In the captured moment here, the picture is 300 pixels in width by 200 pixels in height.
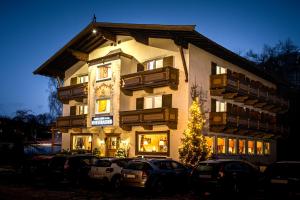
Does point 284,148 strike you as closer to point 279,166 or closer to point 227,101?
point 227,101

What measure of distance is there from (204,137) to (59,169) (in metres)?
10.4

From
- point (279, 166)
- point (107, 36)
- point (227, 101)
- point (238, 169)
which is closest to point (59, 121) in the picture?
point (107, 36)

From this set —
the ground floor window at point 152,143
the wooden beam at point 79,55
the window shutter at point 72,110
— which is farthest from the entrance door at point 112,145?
the wooden beam at point 79,55

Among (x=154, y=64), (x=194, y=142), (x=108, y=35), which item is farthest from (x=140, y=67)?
(x=194, y=142)

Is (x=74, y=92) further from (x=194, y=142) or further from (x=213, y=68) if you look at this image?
(x=194, y=142)

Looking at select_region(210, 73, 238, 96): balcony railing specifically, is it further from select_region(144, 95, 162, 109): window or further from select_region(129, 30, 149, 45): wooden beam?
select_region(129, 30, 149, 45): wooden beam

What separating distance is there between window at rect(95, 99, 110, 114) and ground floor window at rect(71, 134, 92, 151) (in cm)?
373

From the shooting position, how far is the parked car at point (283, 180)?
42.2 ft

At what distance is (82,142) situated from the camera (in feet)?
116

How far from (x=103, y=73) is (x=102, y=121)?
14.0 feet

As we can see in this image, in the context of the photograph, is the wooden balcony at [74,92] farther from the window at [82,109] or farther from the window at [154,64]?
the window at [154,64]

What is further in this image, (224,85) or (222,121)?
(224,85)

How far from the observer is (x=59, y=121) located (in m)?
36.0

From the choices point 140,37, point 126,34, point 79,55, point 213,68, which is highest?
point 126,34
